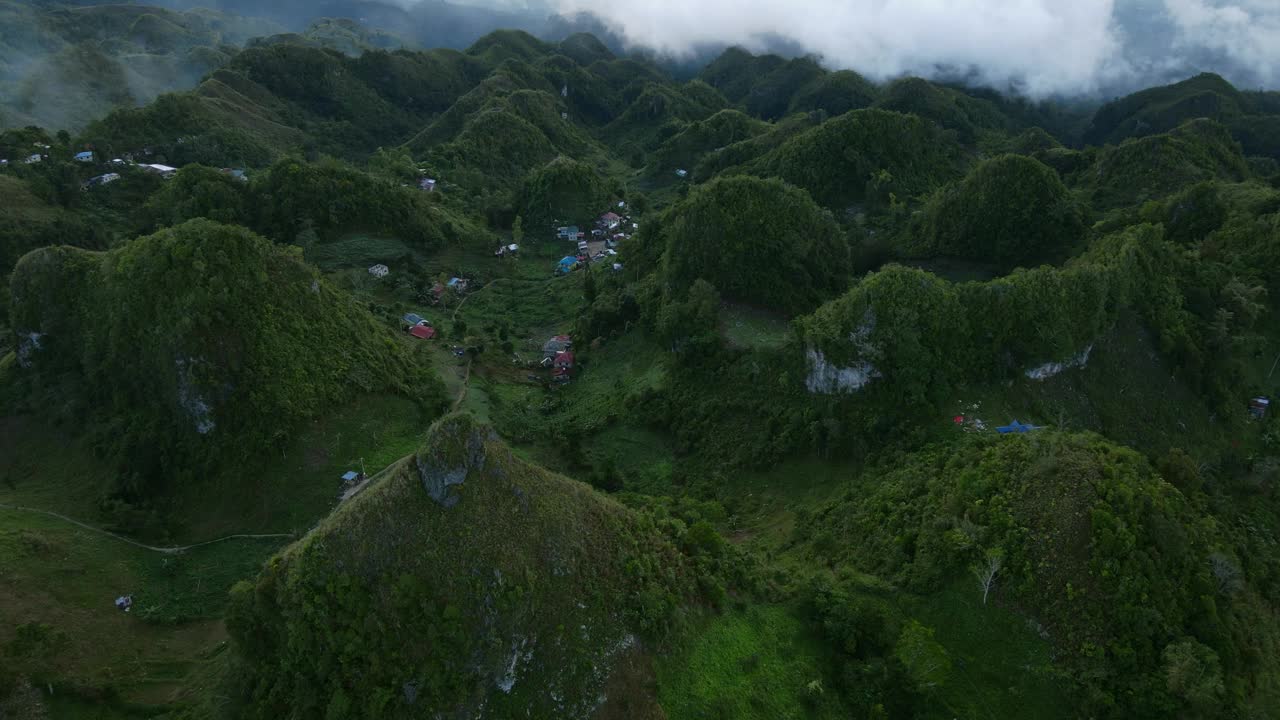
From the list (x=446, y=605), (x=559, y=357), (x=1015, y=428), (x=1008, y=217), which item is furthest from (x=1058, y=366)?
(x=446, y=605)

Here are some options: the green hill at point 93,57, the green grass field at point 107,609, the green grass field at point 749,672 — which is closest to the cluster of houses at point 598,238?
the green grass field at point 107,609

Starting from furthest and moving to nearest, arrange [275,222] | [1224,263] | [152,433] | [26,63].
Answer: [26,63] < [275,222] < [1224,263] < [152,433]

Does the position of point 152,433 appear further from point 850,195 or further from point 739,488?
point 850,195

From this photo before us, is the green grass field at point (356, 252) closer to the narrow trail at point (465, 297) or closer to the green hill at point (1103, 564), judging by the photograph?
the narrow trail at point (465, 297)

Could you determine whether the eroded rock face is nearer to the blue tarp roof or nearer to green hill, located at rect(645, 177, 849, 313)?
the blue tarp roof

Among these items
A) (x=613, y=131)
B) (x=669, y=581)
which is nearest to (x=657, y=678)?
(x=669, y=581)

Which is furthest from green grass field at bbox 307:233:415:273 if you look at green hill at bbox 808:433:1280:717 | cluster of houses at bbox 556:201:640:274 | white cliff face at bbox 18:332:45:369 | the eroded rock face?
green hill at bbox 808:433:1280:717

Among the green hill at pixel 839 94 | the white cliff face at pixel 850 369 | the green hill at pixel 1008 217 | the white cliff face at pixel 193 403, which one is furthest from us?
the green hill at pixel 839 94
